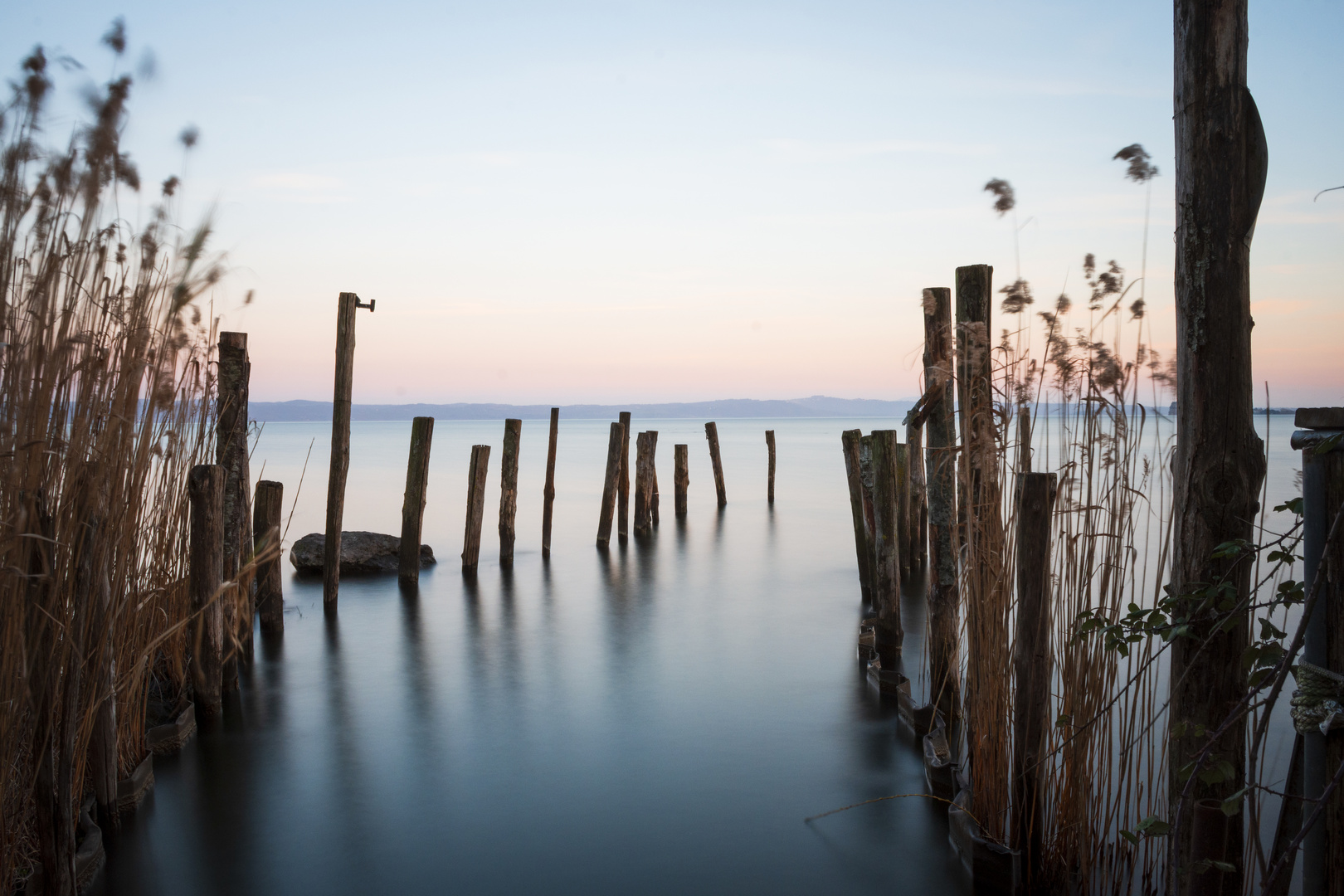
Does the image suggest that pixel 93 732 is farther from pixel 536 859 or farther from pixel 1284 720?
pixel 1284 720

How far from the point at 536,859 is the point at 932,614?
7.26ft

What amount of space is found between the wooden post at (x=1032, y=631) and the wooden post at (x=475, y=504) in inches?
266

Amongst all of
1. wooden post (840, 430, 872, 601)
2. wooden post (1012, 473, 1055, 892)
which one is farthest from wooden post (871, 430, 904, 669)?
wooden post (1012, 473, 1055, 892)

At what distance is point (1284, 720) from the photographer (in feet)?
17.1

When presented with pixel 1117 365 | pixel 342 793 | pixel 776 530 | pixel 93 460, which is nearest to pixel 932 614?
pixel 1117 365

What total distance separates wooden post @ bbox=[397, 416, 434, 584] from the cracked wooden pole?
84.1 inches

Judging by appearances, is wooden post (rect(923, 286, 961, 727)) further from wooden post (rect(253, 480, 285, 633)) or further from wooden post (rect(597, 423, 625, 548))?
wooden post (rect(597, 423, 625, 548))

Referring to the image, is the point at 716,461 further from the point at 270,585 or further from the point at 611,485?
the point at 270,585

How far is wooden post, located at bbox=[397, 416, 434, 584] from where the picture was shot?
838cm

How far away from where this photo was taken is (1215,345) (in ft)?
8.11

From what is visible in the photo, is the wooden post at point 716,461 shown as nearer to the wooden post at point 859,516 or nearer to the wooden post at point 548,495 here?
the wooden post at point 548,495

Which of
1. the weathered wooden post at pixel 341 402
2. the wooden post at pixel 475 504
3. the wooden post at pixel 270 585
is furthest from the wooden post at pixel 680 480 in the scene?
the wooden post at pixel 270 585

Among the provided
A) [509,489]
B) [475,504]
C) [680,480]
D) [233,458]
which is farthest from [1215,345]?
[680,480]

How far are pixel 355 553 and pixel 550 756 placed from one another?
6101 mm
